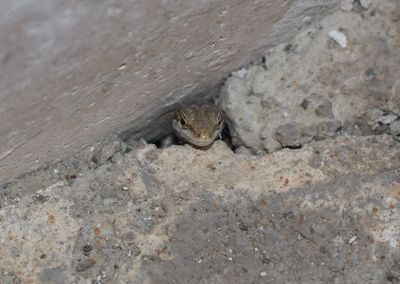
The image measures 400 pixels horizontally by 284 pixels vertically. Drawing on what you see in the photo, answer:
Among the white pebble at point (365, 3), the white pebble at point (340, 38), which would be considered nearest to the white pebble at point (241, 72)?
the white pebble at point (340, 38)

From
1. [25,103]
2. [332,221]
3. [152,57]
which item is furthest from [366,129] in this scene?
[25,103]

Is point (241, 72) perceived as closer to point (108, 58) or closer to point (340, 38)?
point (340, 38)

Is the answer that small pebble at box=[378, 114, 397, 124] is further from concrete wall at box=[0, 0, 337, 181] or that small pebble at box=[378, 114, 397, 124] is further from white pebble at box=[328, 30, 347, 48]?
concrete wall at box=[0, 0, 337, 181]

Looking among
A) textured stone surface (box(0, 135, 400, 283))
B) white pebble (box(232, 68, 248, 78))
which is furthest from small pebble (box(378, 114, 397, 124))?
white pebble (box(232, 68, 248, 78))

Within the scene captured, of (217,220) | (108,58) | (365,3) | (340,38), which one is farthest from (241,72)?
(108,58)

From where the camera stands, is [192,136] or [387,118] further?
[192,136]
